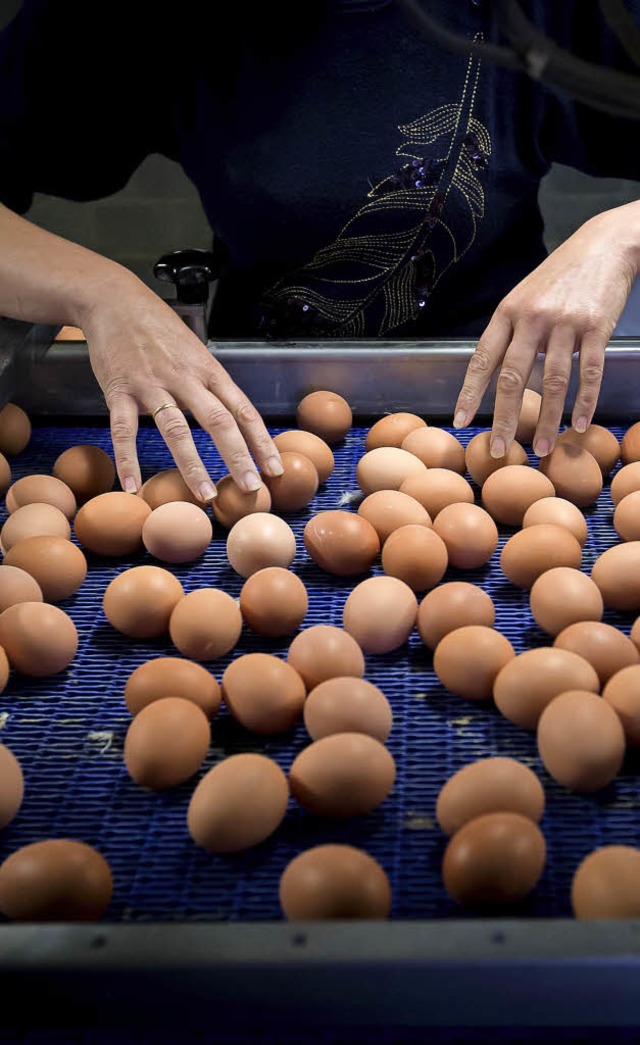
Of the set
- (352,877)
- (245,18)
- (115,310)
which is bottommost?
(352,877)

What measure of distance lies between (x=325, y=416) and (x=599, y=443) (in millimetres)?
428

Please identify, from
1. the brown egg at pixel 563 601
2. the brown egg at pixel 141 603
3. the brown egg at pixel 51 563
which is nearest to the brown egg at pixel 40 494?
the brown egg at pixel 51 563

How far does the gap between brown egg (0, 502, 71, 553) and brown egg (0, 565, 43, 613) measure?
0.11 metres

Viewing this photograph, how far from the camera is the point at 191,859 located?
0.98m

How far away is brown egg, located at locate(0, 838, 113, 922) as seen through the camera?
2.92 ft

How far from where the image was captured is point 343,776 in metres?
0.98

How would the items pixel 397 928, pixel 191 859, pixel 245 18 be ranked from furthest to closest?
1. pixel 245 18
2. pixel 191 859
3. pixel 397 928

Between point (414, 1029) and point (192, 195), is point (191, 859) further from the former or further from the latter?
point (192, 195)

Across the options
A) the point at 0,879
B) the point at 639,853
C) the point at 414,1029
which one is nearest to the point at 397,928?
the point at 414,1029

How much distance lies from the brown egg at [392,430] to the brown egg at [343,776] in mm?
683

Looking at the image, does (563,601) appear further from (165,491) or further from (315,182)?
(315,182)

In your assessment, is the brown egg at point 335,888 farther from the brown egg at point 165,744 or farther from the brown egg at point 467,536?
the brown egg at point 467,536

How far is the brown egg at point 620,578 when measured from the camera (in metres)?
1.26

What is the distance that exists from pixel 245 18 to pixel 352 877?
1.39m
